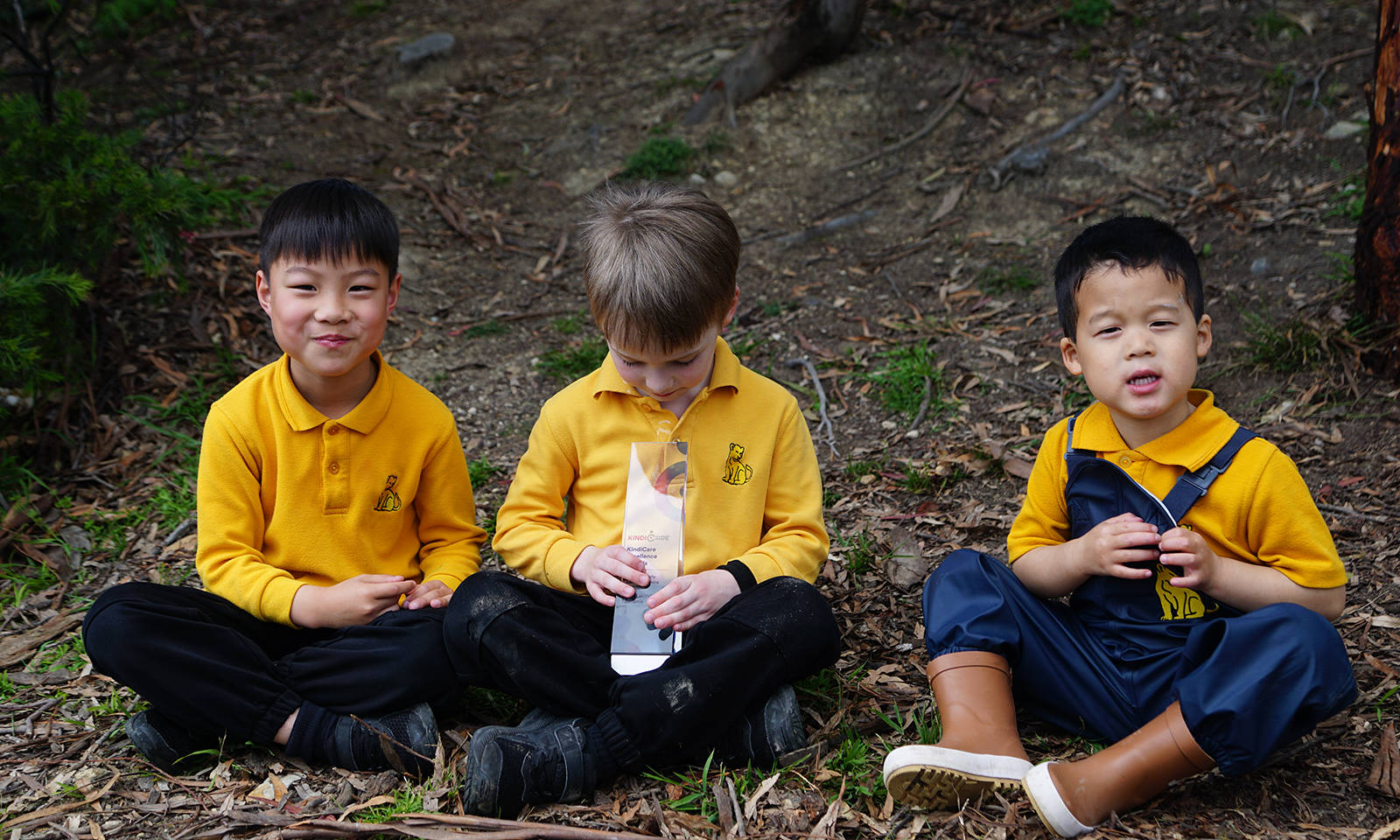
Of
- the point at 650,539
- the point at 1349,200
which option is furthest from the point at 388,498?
the point at 1349,200

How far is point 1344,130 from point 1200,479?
386cm

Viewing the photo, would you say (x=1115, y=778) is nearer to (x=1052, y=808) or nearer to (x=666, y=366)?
(x=1052, y=808)

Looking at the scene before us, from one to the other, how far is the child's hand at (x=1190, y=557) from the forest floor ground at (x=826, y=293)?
0.48 metres

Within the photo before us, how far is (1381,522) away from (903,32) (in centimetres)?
479

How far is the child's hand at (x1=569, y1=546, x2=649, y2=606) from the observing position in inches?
105

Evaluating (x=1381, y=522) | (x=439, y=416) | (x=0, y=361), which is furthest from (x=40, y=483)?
(x=1381, y=522)

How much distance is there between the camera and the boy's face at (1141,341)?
98.6 inches

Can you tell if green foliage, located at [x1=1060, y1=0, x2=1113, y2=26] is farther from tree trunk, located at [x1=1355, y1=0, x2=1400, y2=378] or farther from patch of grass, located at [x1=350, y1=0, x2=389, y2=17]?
patch of grass, located at [x1=350, y1=0, x2=389, y2=17]

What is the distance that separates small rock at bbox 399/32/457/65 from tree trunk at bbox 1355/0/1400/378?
19.7 ft

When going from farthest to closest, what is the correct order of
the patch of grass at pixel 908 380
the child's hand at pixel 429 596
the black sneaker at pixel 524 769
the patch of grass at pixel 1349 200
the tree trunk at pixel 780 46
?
the tree trunk at pixel 780 46 → the patch of grass at pixel 1349 200 → the patch of grass at pixel 908 380 → the child's hand at pixel 429 596 → the black sneaker at pixel 524 769

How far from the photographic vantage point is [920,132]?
6.37 meters

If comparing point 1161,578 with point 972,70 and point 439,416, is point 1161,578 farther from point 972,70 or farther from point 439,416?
point 972,70

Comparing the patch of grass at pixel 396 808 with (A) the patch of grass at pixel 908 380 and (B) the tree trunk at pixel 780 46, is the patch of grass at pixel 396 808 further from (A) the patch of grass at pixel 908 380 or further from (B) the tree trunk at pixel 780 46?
(B) the tree trunk at pixel 780 46

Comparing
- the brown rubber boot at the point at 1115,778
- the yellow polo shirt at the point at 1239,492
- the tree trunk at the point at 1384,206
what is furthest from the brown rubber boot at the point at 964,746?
the tree trunk at the point at 1384,206
